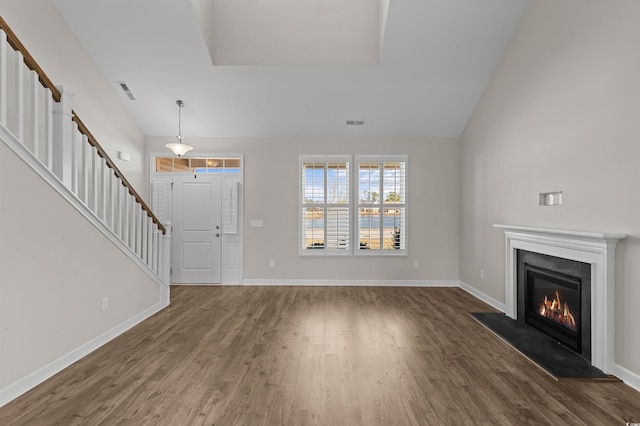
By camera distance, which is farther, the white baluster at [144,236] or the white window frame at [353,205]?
the white window frame at [353,205]

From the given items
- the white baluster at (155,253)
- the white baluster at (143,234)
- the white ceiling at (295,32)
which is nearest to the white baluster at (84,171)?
the white baluster at (143,234)

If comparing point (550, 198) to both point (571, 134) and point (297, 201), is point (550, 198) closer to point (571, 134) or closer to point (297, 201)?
point (571, 134)

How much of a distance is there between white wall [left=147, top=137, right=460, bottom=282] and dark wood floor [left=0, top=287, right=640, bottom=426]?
2041 mm

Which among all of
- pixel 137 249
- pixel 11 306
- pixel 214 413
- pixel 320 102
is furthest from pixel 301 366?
pixel 320 102

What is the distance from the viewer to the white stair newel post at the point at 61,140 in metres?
2.88

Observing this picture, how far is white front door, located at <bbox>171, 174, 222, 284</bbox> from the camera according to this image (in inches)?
243

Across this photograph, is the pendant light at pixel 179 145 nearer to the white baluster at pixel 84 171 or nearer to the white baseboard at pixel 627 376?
the white baluster at pixel 84 171

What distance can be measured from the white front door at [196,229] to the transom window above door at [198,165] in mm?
165

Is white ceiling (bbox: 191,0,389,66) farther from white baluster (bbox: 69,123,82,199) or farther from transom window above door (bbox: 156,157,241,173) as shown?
white baluster (bbox: 69,123,82,199)

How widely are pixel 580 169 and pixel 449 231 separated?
3159mm

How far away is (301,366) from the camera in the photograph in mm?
2805

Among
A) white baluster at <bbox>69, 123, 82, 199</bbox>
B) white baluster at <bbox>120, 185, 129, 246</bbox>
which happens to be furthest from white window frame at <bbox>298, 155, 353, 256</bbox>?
white baluster at <bbox>69, 123, 82, 199</bbox>

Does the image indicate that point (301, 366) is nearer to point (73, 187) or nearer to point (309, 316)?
point (309, 316)

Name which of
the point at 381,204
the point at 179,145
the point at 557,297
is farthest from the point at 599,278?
the point at 179,145
